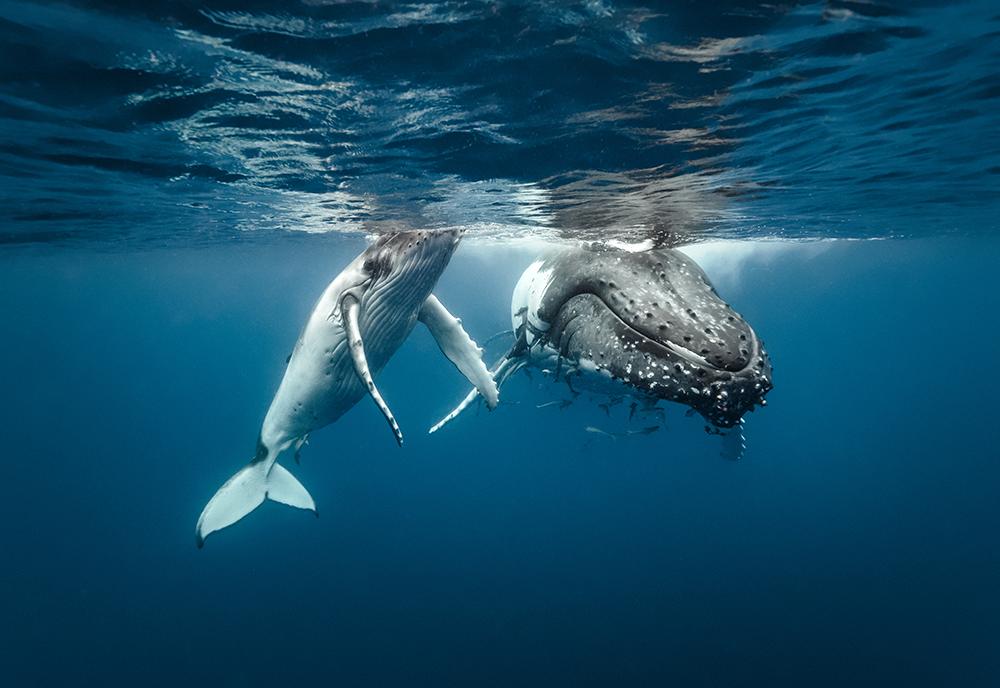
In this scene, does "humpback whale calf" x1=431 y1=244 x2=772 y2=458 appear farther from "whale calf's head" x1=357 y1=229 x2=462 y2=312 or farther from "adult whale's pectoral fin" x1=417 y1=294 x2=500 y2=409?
"whale calf's head" x1=357 y1=229 x2=462 y2=312

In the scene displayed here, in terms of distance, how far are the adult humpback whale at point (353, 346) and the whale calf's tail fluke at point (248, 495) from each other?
0.02 metres

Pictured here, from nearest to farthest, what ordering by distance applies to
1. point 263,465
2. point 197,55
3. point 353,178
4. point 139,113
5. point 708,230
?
point 197,55, point 139,113, point 263,465, point 353,178, point 708,230

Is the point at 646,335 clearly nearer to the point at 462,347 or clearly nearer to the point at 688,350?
the point at 688,350

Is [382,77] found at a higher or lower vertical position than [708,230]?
higher

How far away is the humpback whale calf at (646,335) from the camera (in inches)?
171

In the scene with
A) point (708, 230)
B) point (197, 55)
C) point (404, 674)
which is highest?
point (197, 55)

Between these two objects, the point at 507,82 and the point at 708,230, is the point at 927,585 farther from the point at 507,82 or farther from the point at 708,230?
the point at 507,82

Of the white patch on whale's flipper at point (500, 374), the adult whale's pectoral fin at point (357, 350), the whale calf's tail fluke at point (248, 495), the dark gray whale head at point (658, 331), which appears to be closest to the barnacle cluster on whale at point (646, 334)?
the dark gray whale head at point (658, 331)

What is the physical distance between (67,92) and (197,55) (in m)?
2.43

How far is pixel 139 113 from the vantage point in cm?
785

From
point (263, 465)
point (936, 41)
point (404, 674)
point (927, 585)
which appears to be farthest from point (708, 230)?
point (927, 585)

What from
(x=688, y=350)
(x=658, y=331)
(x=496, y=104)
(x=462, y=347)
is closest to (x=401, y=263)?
(x=462, y=347)


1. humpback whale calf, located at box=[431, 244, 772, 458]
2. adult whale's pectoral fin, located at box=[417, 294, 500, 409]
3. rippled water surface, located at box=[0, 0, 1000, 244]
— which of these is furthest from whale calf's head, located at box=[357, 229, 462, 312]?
rippled water surface, located at box=[0, 0, 1000, 244]

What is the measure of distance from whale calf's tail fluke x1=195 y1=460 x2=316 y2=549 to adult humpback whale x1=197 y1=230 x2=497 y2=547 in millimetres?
17
